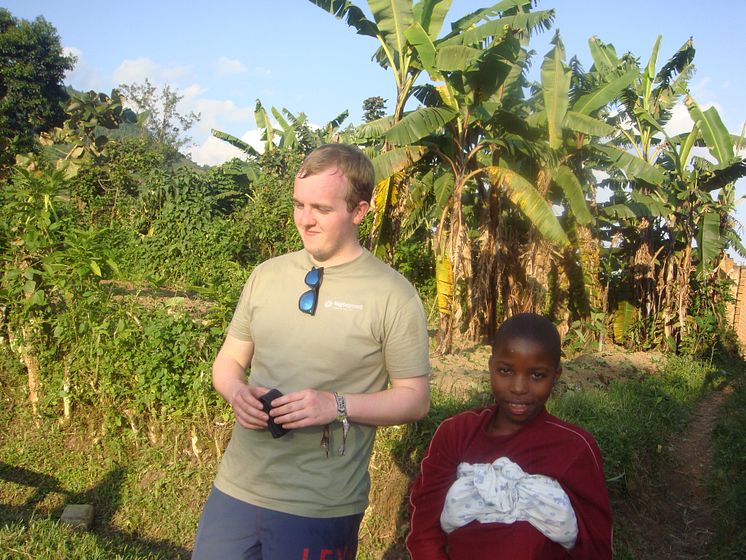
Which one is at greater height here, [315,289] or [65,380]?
[315,289]

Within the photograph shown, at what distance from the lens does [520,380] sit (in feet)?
6.91

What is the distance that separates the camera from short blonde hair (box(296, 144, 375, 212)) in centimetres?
214

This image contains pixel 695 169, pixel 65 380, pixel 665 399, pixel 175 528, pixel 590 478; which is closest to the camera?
pixel 590 478

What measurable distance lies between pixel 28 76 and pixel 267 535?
24489 millimetres

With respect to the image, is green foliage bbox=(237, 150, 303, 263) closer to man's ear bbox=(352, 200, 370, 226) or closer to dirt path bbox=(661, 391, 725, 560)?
dirt path bbox=(661, 391, 725, 560)

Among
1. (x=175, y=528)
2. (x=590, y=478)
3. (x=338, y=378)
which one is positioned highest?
(x=338, y=378)

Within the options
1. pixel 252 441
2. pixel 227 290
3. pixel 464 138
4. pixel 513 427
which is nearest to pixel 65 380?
pixel 227 290

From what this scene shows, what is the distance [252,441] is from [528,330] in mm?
930

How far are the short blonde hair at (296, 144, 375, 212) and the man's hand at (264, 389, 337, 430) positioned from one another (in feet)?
1.97

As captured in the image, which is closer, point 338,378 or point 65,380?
point 338,378

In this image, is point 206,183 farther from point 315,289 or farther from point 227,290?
point 315,289

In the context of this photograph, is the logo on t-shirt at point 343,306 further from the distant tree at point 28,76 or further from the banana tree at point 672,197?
the distant tree at point 28,76

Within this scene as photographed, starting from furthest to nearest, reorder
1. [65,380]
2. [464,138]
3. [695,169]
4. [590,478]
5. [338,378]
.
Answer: [695,169]
[464,138]
[65,380]
[338,378]
[590,478]

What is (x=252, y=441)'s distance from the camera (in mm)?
2170
